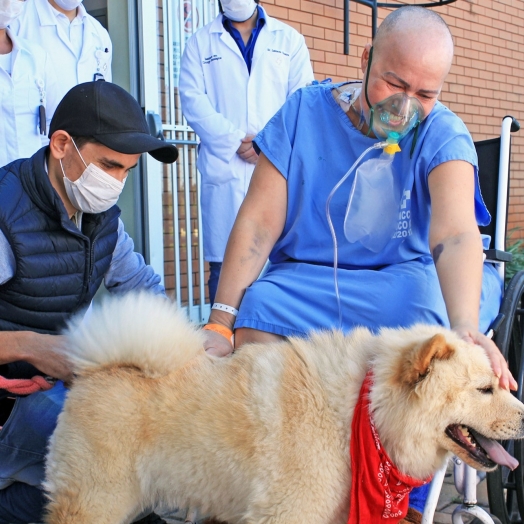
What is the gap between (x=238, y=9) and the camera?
4543 mm

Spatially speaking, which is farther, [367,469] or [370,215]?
[370,215]

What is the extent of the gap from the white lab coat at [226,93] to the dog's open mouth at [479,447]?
2.66 m

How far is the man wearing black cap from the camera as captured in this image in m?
2.46

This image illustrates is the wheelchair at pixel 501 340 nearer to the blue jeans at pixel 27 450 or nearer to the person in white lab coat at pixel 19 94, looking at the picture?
the blue jeans at pixel 27 450

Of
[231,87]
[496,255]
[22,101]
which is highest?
→ [231,87]

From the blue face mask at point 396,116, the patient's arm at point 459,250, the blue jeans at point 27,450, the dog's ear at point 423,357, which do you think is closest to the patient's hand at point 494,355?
the patient's arm at point 459,250

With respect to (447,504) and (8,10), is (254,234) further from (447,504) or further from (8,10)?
(8,10)

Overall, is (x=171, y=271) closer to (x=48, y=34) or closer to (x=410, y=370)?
(x=48, y=34)

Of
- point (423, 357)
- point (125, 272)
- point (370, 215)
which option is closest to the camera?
point (423, 357)

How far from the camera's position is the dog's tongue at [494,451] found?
6.86 ft

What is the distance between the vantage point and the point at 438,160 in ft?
8.24

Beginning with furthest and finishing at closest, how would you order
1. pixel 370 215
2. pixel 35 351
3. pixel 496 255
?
pixel 496 255
pixel 370 215
pixel 35 351

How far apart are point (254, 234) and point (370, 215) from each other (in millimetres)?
479

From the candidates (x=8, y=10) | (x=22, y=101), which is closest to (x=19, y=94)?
(x=22, y=101)
